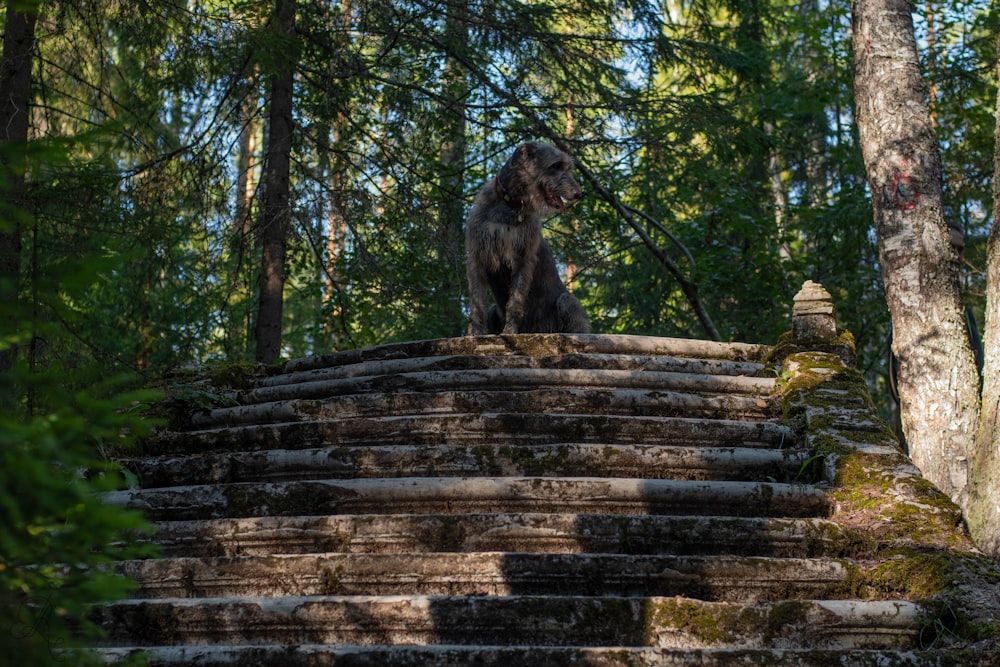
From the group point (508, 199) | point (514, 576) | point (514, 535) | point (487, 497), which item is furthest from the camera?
point (508, 199)

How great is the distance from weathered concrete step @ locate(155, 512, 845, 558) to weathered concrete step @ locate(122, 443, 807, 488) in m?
0.56

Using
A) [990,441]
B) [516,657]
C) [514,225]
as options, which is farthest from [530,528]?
[514,225]

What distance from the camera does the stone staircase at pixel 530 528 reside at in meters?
4.00

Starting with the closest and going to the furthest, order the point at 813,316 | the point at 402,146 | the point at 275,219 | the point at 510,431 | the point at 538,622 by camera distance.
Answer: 1. the point at 538,622
2. the point at 510,431
3. the point at 813,316
4. the point at 275,219
5. the point at 402,146

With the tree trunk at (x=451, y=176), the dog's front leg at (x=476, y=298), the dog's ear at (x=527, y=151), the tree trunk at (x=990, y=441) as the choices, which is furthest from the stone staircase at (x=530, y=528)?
the tree trunk at (x=451, y=176)

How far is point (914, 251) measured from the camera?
6.31m

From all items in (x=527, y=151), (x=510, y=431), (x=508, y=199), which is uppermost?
(x=527, y=151)

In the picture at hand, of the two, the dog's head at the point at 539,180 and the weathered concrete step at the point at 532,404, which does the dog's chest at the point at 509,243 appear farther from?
the weathered concrete step at the point at 532,404

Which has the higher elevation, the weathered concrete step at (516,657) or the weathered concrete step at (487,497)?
the weathered concrete step at (487,497)

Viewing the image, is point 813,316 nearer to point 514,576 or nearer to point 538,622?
point 514,576

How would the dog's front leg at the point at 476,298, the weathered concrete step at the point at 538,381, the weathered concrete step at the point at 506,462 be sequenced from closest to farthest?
1. the weathered concrete step at the point at 506,462
2. the weathered concrete step at the point at 538,381
3. the dog's front leg at the point at 476,298

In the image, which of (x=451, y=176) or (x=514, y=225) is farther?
(x=451, y=176)

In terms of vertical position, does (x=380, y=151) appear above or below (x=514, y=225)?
above

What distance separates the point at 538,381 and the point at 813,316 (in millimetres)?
2130
